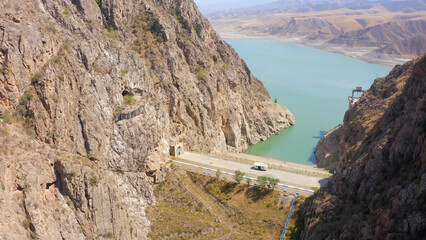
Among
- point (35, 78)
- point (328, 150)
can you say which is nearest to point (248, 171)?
point (328, 150)

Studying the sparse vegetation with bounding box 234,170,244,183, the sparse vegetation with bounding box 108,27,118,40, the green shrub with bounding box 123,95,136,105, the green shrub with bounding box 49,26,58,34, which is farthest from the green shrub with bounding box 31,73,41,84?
the sparse vegetation with bounding box 234,170,244,183

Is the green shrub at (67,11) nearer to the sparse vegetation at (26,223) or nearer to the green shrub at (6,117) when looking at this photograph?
the green shrub at (6,117)

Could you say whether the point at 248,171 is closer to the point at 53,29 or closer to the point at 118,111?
the point at 118,111

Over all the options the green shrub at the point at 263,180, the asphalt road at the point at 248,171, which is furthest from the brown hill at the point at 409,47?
the green shrub at the point at 263,180

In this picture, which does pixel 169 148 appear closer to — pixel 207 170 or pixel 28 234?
pixel 207 170

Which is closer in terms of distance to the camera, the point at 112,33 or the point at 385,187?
the point at 385,187

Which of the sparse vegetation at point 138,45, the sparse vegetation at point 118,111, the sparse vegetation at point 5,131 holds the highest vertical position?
the sparse vegetation at point 138,45

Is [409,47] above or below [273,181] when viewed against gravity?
below

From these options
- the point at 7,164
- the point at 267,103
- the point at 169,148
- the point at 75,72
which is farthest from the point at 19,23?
the point at 267,103
